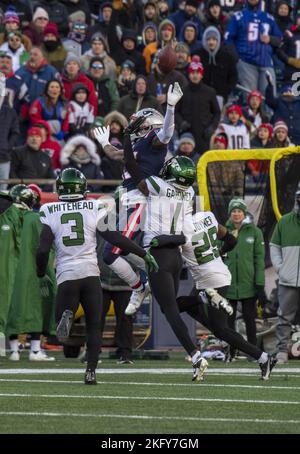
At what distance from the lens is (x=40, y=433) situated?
7.72m

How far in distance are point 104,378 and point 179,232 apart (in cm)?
142

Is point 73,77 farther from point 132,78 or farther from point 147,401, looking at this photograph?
point 147,401

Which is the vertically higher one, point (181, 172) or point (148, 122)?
point (148, 122)

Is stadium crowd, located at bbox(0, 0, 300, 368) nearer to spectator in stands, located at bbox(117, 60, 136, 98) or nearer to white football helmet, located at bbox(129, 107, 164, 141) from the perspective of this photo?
spectator in stands, located at bbox(117, 60, 136, 98)

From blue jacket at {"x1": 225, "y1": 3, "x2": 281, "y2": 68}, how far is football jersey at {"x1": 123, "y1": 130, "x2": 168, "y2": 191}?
28.2 ft

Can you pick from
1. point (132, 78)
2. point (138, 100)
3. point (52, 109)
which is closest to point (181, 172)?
point (138, 100)

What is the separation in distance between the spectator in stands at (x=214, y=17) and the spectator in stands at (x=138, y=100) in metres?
3.79

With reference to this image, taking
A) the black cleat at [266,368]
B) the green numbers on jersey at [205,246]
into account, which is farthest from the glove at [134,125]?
the black cleat at [266,368]

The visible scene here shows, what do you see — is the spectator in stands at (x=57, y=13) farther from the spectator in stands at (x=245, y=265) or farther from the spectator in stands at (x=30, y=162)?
the spectator in stands at (x=245, y=265)

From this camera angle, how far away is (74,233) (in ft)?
36.6

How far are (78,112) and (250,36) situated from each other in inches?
155

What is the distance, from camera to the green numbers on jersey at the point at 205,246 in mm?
12750

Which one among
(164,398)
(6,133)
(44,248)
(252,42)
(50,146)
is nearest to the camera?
(164,398)
